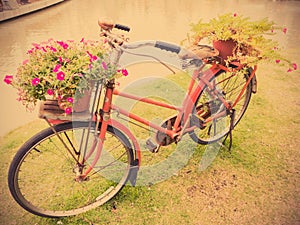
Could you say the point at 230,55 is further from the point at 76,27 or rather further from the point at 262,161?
the point at 76,27

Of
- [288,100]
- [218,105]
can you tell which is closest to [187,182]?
[218,105]

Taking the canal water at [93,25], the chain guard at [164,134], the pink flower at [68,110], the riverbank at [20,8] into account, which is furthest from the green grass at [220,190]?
the riverbank at [20,8]

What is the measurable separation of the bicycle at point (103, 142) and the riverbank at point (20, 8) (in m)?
9.05

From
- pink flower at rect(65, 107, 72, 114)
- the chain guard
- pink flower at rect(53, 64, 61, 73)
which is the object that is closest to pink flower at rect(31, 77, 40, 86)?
pink flower at rect(53, 64, 61, 73)

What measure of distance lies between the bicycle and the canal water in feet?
4.11

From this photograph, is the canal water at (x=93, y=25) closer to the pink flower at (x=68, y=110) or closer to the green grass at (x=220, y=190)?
the green grass at (x=220, y=190)

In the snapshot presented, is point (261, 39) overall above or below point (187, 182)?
above

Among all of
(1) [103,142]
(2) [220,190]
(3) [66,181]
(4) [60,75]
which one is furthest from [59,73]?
(2) [220,190]

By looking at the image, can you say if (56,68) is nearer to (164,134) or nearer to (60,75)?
(60,75)

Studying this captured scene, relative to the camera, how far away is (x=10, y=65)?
566 centimetres

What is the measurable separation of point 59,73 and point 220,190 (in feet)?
6.92

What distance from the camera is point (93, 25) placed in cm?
921

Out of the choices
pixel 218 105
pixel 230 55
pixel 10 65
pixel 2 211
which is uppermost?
pixel 230 55

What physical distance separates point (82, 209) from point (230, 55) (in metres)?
2.15
